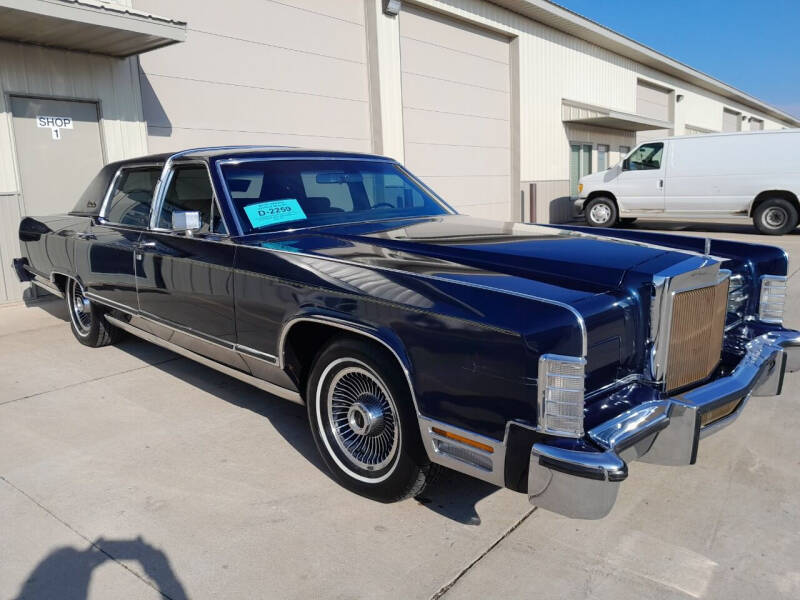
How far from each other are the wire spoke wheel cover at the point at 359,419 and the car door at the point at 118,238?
2071mm

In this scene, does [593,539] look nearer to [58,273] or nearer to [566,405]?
[566,405]

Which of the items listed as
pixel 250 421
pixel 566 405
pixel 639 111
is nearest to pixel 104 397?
pixel 250 421

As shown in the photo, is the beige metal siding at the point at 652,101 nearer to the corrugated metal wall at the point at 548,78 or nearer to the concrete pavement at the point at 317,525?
the corrugated metal wall at the point at 548,78

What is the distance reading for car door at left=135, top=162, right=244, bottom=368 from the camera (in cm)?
359

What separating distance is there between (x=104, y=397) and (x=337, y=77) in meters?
8.06

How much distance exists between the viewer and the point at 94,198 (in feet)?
17.3

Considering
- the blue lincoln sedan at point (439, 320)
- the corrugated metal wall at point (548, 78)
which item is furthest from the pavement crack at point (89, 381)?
the corrugated metal wall at point (548, 78)

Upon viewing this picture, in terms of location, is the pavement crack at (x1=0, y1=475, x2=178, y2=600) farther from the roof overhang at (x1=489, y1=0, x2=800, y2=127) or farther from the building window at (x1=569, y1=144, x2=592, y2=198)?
the building window at (x1=569, y1=144, x2=592, y2=198)

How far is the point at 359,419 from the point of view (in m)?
3.01

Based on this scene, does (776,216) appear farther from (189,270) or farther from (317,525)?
(317,525)

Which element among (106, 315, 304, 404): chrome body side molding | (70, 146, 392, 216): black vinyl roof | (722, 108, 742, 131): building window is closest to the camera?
(106, 315, 304, 404): chrome body side molding

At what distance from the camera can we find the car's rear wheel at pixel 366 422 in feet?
8.84

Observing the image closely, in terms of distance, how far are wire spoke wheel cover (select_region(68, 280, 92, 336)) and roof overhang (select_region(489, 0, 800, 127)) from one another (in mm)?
11898

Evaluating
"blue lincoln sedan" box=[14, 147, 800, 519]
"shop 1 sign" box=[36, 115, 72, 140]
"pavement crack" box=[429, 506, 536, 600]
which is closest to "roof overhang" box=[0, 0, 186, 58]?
"shop 1 sign" box=[36, 115, 72, 140]
